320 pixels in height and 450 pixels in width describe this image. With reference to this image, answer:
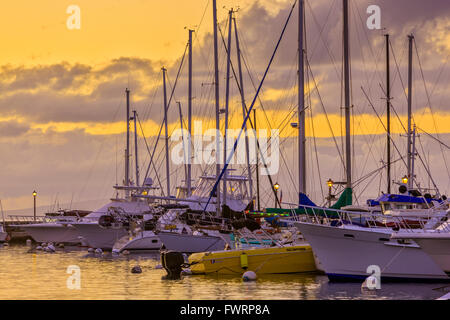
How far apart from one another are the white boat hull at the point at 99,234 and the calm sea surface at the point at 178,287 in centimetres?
2232

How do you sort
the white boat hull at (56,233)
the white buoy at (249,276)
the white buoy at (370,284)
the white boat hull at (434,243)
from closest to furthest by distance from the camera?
the white boat hull at (434,243), the white buoy at (370,284), the white buoy at (249,276), the white boat hull at (56,233)

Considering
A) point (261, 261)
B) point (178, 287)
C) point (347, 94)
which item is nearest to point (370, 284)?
point (261, 261)

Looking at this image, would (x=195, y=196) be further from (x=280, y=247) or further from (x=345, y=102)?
(x=280, y=247)

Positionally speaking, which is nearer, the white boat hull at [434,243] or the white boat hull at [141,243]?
the white boat hull at [434,243]

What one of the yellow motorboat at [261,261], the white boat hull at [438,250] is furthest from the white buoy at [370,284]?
the yellow motorboat at [261,261]

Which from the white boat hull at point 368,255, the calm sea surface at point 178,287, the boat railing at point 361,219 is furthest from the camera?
the boat railing at point 361,219

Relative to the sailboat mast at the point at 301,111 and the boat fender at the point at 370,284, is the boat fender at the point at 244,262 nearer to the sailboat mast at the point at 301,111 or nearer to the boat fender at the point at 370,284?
the sailboat mast at the point at 301,111

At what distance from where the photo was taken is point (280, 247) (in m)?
37.7

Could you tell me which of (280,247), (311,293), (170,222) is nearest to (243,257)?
(280,247)

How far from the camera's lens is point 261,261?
123 ft

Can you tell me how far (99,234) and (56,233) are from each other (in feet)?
39.2

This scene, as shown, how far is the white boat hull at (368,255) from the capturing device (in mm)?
33031

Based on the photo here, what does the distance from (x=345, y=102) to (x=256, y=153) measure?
26.7m

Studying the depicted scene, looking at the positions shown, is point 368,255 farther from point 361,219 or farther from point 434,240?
point 361,219
